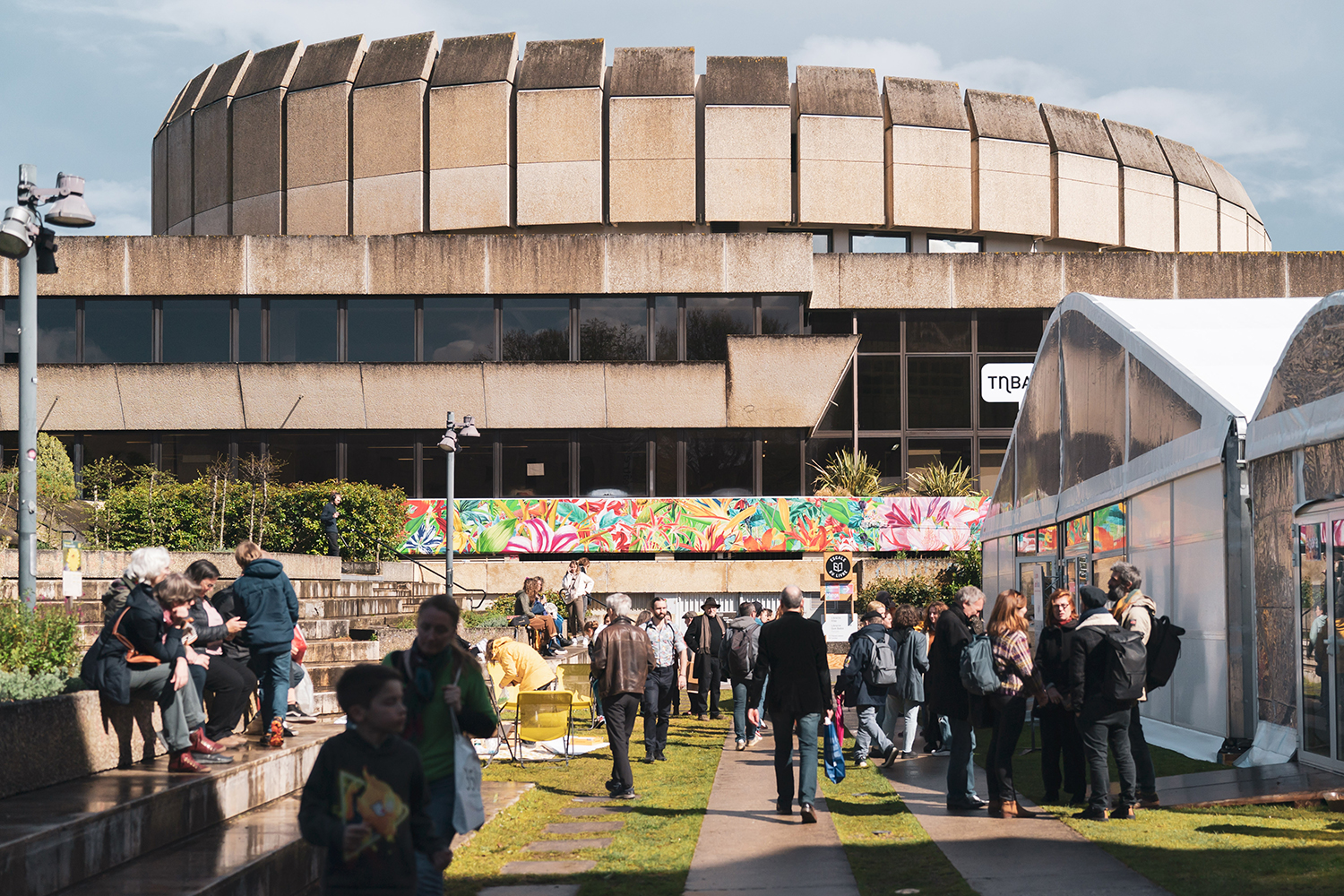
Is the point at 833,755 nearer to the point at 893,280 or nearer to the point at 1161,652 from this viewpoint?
the point at 1161,652

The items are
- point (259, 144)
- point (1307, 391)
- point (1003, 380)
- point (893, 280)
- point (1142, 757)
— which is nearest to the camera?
point (1142, 757)

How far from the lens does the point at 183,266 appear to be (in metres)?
35.4

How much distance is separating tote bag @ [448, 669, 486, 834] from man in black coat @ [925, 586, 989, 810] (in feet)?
18.4

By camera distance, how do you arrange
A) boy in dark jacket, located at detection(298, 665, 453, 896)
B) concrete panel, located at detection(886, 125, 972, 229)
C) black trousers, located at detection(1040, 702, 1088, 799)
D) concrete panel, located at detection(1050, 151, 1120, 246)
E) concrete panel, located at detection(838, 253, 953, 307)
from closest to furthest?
1. boy in dark jacket, located at detection(298, 665, 453, 896)
2. black trousers, located at detection(1040, 702, 1088, 799)
3. concrete panel, located at detection(838, 253, 953, 307)
4. concrete panel, located at detection(886, 125, 972, 229)
5. concrete panel, located at detection(1050, 151, 1120, 246)

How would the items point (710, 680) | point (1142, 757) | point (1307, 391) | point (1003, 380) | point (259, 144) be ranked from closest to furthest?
point (1142, 757)
point (1307, 391)
point (710, 680)
point (1003, 380)
point (259, 144)

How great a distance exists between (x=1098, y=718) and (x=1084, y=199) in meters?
33.3

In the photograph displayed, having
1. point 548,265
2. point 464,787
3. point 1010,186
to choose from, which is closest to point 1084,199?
point 1010,186

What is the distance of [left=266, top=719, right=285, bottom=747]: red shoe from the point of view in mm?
9078

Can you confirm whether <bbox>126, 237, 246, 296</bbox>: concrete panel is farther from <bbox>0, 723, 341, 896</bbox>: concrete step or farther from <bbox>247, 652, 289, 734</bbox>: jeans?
<bbox>0, 723, 341, 896</bbox>: concrete step

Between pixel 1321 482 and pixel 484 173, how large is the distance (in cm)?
2963

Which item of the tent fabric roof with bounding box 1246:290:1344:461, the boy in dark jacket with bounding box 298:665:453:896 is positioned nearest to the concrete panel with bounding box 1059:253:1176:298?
the tent fabric roof with bounding box 1246:290:1344:461

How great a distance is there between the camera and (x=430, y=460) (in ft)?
118

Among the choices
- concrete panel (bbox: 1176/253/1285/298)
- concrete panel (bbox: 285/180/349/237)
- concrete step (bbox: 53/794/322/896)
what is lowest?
concrete step (bbox: 53/794/322/896)

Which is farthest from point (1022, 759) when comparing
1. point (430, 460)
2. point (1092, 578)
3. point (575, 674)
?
point (430, 460)
